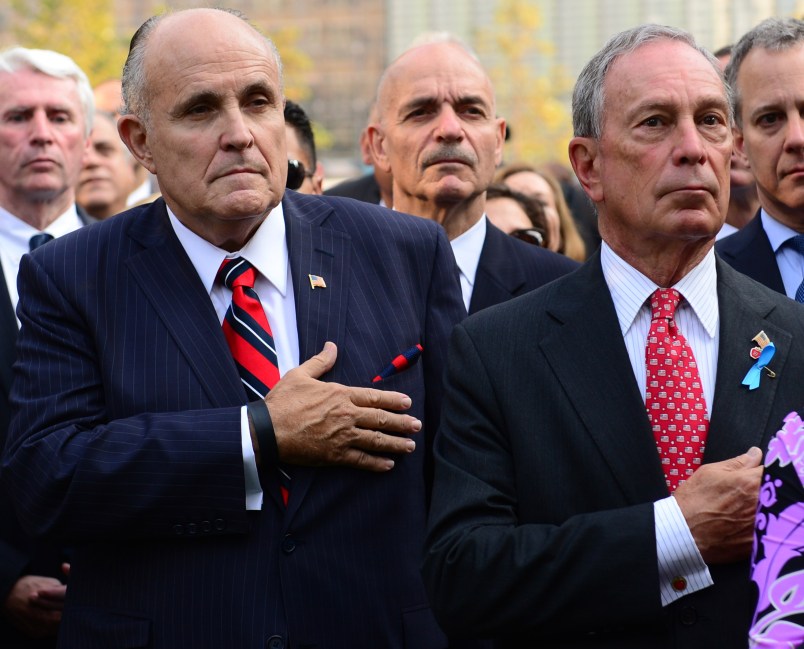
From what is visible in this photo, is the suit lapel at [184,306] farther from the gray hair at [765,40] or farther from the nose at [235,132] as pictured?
the gray hair at [765,40]

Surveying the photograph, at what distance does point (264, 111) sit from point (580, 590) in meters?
1.66

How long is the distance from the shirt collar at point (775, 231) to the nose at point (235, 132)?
76.3 inches

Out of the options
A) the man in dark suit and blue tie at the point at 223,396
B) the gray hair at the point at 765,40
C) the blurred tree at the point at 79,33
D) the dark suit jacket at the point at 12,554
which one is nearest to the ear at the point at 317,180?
the dark suit jacket at the point at 12,554

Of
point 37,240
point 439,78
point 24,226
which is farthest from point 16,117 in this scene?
point 439,78

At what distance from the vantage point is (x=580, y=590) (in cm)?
271

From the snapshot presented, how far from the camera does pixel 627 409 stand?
2.91 metres

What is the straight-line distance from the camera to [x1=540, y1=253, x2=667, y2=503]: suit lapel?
286cm

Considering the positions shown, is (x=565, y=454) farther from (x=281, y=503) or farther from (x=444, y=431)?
(x=281, y=503)

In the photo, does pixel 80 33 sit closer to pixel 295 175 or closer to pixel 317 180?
pixel 317 180

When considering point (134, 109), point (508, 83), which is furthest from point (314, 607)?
point (508, 83)

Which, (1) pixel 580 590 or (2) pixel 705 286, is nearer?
(1) pixel 580 590

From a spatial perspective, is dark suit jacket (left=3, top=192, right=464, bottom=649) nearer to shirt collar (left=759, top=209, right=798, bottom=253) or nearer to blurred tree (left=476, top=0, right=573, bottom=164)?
shirt collar (left=759, top=209, right=798, bottom=253)

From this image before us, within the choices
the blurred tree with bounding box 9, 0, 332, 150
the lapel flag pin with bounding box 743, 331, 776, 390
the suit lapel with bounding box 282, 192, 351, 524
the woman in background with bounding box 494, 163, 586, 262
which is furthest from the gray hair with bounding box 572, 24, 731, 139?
the blurred tree with bounding box 9, 0, 332, 150

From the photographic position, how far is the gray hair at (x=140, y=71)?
357cm
